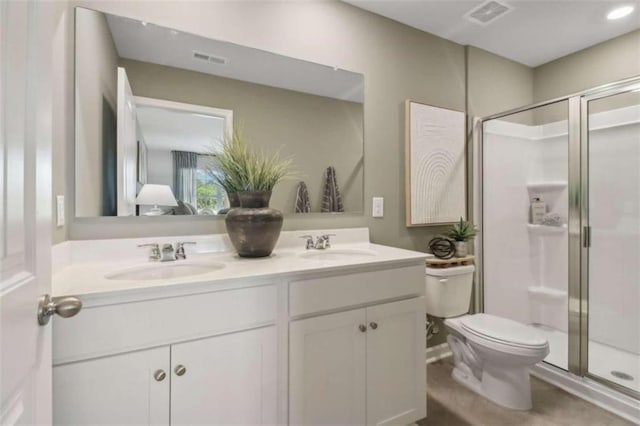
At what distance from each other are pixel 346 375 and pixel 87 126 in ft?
4.87

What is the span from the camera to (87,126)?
4.27ft

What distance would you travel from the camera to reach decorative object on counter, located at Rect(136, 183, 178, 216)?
142 centimetres

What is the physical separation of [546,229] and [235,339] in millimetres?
2667

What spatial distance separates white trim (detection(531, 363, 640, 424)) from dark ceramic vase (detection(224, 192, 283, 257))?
2001 mm

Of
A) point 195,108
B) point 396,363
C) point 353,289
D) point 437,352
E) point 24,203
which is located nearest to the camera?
point 24,203

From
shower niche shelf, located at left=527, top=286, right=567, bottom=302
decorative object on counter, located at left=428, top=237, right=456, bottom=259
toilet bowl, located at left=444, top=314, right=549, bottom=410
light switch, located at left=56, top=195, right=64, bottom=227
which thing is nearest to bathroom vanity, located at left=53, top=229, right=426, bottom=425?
light switch, located at left=56, top=195, right=64, bottom=227

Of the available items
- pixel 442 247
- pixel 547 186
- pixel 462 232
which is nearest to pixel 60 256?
pixel 442 247

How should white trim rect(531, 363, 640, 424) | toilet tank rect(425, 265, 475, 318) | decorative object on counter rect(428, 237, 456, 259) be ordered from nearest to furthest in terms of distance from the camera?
1. white trim rect(531, 363, 640, 424)
2. toilet tank rect(425, 265, 475, 318)
3. decorative object on counter rect(428, 237, 456, 259)

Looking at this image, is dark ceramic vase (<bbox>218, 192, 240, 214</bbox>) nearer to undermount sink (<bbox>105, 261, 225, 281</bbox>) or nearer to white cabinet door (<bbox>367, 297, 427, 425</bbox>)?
undermount sink (<bbox>105, 261, 225, 281</bbox>)

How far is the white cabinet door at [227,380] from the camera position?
3.27 ft

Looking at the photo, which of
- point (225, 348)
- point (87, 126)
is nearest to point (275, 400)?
point (225, 348)

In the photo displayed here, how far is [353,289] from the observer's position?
51.2 inches

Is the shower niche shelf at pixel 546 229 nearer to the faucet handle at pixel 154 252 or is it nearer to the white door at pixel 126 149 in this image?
the faucet handle at pixel 154 252

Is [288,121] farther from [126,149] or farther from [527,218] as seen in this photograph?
[527,218]
